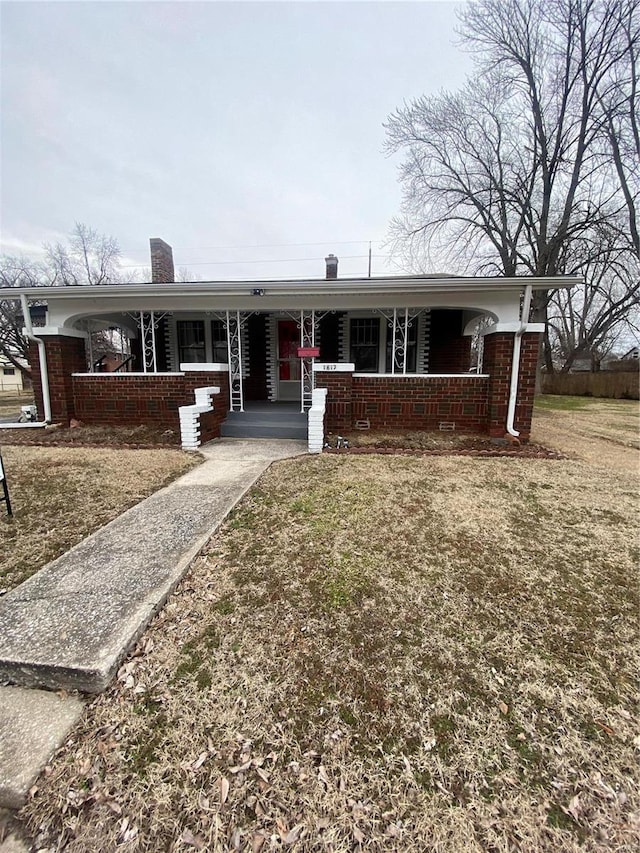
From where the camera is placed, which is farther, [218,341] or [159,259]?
[159,259]

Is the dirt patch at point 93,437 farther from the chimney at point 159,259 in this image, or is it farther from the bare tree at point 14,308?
the bare tree at point 14,308

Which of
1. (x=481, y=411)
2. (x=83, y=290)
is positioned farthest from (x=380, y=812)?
(x=83, y=290)

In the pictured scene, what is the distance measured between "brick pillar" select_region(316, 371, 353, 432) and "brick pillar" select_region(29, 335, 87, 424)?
5.56 metres

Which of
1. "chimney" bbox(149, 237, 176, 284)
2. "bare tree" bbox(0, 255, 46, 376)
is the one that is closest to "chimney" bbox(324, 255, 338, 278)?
"chimney" bbox(149, 237, 176, 284)

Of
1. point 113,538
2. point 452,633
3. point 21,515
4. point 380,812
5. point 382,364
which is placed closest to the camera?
point 380,812

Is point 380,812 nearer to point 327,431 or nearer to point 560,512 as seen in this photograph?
point 560,512

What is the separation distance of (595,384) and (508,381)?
675 inches

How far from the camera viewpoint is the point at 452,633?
224cm

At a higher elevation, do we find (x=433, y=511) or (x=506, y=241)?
(x=506, y=241)

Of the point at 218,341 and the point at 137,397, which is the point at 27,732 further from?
the point at 218,341

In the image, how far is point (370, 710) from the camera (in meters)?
1.75

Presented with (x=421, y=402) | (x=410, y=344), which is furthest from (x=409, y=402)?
(x=410, y=344)

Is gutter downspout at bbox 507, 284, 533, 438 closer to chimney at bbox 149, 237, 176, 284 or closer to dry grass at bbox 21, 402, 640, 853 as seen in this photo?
dry grass at bbox 21, 402, 640, 853

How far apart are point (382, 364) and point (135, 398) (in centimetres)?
618
